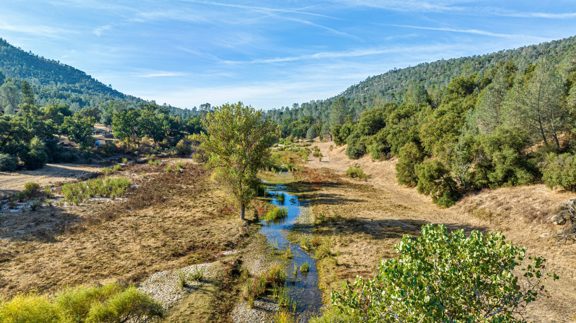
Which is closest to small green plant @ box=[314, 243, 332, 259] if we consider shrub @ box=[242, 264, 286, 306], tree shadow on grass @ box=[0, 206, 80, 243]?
shrub @ box=[242, 264, 286, 306]

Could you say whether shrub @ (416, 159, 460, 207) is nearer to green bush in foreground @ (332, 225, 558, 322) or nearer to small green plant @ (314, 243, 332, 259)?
small green plant @ (314, 243, 332, 259)

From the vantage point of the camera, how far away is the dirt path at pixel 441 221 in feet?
67.5

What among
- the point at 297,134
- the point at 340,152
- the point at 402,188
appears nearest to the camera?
the point at 402,188

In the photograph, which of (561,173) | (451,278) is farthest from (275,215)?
(561,173)

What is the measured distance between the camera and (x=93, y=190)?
4456cm

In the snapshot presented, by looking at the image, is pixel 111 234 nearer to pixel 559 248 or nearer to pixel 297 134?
pixel 559 248

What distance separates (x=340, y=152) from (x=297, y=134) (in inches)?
2822

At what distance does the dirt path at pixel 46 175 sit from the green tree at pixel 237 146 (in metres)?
37.3

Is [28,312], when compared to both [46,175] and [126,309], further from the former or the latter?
[46,175]

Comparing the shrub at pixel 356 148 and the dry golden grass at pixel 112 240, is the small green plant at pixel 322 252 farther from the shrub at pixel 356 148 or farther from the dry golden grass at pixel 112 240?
the shrub at pixel 356 148

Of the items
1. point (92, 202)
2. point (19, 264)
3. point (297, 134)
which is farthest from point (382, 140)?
point (297, 134)

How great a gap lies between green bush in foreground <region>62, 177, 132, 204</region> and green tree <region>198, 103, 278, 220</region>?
2109cm

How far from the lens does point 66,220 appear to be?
32250 millimetres

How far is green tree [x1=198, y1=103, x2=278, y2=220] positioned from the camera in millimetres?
32281
